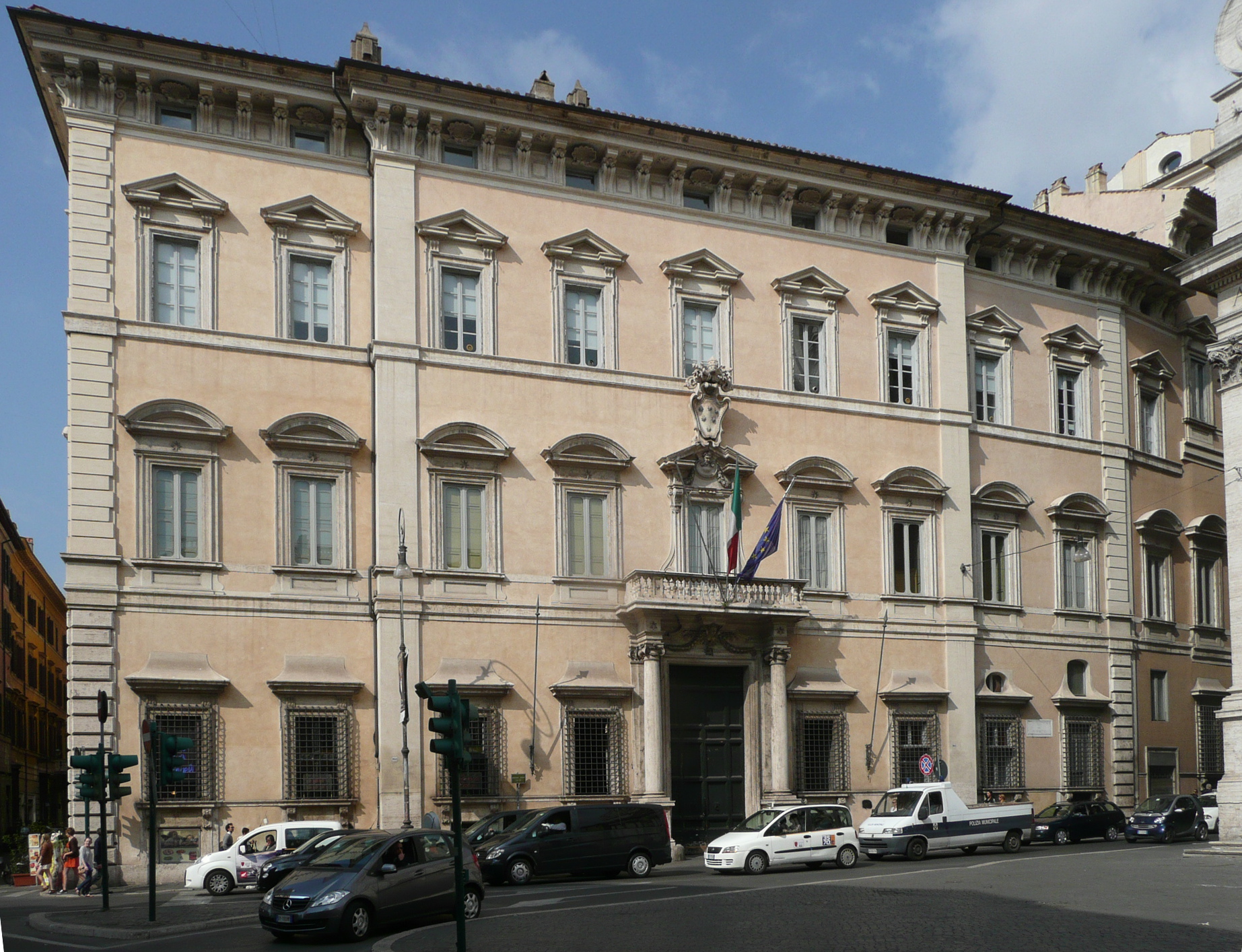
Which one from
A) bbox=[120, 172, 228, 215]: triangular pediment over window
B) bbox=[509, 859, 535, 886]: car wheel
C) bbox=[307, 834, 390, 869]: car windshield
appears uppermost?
bbox=[120, 172, 228, 215]: triangular pediment over window

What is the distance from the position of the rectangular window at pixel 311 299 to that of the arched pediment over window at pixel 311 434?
1.90 m

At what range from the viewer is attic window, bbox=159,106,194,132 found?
31.3 m

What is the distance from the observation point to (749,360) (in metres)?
Answer: 35.9

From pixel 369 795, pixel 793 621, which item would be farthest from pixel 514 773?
pixel 793 621

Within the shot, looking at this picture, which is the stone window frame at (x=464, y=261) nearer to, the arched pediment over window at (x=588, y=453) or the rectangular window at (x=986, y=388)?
the arched pediment over window at (x=588, y=453)

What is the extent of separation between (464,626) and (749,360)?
33.2 ft

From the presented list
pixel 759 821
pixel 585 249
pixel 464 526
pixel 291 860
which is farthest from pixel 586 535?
pixel 291 860

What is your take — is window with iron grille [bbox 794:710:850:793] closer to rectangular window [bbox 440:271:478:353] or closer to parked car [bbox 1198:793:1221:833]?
parked car [bbox 1198:793:1221:833]

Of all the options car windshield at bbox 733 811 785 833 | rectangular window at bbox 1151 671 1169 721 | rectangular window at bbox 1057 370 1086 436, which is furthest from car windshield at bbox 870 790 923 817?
rectangular window at bbox 1057 370 1086 436

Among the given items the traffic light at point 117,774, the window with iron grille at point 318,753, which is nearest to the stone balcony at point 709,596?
the window with iron grille at point 318,753

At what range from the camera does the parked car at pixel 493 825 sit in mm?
27594

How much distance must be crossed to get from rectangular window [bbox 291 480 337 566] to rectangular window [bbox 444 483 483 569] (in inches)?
102

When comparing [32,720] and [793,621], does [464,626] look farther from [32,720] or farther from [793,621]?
[32,720]

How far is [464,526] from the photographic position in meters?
32.4
